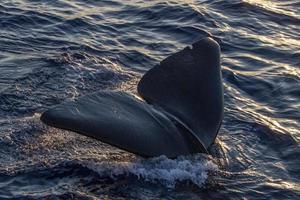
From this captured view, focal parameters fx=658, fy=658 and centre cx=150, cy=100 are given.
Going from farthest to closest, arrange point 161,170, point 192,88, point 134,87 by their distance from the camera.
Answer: point 134,87, point 192,88, point 161,170

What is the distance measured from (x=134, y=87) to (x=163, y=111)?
2.97 meters

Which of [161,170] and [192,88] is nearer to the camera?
[161,170]

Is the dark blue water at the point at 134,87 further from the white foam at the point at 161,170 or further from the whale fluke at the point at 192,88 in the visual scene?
the whale fluke at the point at 192,88

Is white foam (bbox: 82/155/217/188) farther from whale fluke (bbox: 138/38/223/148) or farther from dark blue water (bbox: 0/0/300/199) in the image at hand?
Answer: whale fluke (bbox: 138/38/223/148)

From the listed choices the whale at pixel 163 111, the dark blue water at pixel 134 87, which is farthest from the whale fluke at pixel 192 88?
the dark blue water at pixel 134 87

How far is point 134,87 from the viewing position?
12750 millimetres

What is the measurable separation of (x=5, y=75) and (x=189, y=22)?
21.0 feet

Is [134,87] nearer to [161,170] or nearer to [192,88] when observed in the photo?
[192,88]

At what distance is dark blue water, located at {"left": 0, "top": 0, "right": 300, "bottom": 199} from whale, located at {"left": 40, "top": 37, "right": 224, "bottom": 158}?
A: 0.37 metres

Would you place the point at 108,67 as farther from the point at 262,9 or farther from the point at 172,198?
the point at 262,9

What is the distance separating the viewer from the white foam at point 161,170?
9.33 meters

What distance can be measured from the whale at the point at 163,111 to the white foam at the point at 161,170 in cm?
Answer: 18

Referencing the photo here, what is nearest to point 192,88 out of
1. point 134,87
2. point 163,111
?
point 163,111

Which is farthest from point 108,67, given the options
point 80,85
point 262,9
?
point 262,9
